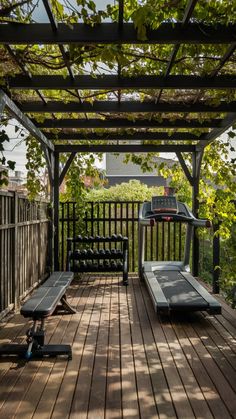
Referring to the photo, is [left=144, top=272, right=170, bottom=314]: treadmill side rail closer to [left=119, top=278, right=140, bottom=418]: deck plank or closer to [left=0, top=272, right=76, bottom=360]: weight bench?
[left=119, top=278, right=140, bottom=418]: deck plank

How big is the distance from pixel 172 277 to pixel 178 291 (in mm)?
1111

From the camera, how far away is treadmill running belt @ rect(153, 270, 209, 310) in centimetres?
538

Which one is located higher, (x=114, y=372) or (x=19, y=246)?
(x=19, y=246)

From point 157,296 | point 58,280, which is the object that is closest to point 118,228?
point 157,296

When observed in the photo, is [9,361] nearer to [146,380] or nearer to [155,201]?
[146,380]

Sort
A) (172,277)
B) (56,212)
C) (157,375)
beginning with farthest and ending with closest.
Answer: (56,212), (172,277), (157,375)

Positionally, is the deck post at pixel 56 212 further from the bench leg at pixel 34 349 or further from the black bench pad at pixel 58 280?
the bench leg at pixel 34 349

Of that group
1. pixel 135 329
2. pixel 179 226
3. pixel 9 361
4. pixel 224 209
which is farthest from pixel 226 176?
pixel 9 361

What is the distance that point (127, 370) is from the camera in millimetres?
3678

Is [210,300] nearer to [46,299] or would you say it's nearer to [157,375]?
[157,375]

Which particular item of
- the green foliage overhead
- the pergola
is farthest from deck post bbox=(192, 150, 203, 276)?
the green foliage overhead

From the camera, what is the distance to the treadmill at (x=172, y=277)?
5.35 meters

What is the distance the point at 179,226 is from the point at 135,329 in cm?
497

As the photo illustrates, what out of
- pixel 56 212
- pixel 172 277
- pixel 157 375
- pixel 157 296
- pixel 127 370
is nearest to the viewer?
pixel 157 375
